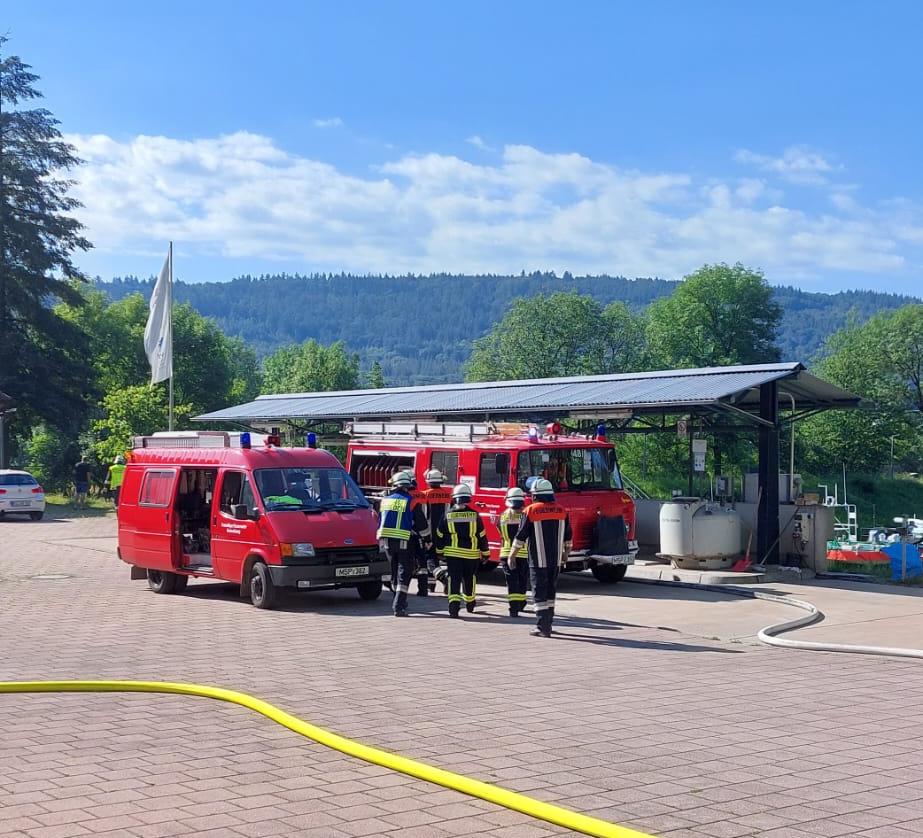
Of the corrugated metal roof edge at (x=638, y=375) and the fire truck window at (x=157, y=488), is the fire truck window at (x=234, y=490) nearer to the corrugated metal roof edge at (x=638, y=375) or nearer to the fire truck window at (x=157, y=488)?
the fire truck window at (x=157, y=488)

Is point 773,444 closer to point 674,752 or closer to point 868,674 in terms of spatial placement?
point 868,674

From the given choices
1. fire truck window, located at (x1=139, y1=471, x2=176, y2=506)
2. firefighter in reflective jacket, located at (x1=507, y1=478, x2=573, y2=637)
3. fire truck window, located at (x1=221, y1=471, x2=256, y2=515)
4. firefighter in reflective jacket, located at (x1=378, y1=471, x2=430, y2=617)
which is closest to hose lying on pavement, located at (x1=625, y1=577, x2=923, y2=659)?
firefighter in reflective jacket, located at (x1=507, y1=478, x2=573, y2=637)

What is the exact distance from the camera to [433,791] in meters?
6.57

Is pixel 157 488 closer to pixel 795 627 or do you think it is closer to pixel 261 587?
pixel 261 587

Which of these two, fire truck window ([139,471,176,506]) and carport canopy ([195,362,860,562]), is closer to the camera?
fire truck window ([139,471,176,506])

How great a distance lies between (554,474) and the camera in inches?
749

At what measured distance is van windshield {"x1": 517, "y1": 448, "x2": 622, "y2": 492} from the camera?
1888 centimetres

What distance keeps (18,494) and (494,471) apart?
69.5 ft

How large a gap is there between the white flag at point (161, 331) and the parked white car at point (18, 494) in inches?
235

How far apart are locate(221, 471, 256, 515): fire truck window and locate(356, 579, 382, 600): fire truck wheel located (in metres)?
1.91

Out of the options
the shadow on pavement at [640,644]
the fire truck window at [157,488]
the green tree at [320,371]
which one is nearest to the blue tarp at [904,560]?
the shadow on pavement at [640,644]

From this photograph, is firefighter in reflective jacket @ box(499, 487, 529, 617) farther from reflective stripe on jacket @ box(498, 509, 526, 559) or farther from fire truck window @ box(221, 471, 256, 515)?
fire truck window @ box(221, 471, 256, 515)

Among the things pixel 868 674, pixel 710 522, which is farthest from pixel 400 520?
pixel 710 522

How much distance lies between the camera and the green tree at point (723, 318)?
78750 mm
